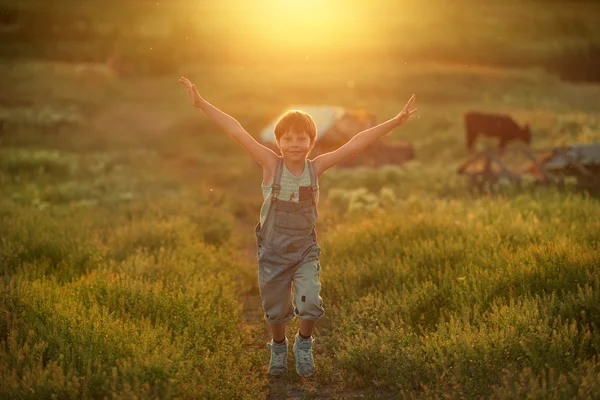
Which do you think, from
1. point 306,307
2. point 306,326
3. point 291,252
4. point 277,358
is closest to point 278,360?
point 277,358

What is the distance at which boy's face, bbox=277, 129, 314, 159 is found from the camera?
436 centimetres

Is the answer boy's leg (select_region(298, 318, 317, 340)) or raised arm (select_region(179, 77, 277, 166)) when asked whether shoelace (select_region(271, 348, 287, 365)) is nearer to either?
boy's leg (select_region(298, 318, 317, 340))

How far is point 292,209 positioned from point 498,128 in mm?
14084

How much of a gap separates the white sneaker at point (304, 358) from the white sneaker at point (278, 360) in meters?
0.16

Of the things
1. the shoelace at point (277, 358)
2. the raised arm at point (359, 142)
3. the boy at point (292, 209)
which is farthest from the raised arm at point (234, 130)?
the shoelace at point (277, 358)

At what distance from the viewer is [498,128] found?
1703 centimetres

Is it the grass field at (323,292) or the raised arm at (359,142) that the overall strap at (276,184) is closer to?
the raised arm at (359,142)

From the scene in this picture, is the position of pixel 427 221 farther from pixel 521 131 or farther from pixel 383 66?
pixel 383 66

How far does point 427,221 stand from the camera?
7973mm

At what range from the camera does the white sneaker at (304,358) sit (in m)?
4.62

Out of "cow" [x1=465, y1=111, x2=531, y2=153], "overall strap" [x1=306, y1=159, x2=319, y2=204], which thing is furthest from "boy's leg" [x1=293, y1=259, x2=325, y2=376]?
"cow" [x1=465, y1=111, x2=531, y2=153]

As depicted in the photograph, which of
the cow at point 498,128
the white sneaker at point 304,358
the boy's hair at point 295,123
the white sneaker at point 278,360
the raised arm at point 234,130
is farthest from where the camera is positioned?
the cow at point 498,128

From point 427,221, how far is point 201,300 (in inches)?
146

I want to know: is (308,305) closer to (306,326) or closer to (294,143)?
(306,326)
